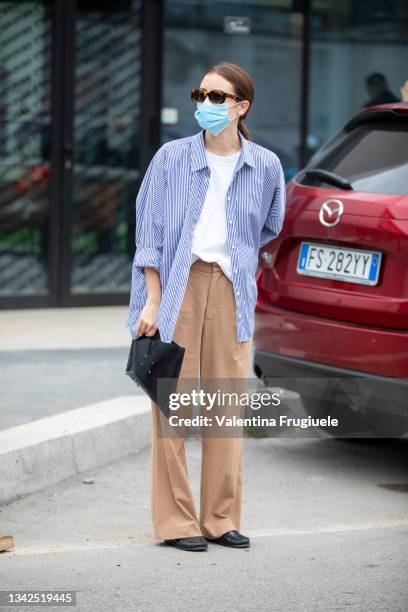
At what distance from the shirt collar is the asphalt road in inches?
56.9

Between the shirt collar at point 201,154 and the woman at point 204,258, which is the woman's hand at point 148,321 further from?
the shirt collar at point 201,154

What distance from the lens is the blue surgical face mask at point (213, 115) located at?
191 inches

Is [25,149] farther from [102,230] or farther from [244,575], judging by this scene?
[244,575]

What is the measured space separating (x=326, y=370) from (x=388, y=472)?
Result: 2.51ft

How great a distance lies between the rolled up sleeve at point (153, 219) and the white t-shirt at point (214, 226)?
140mm

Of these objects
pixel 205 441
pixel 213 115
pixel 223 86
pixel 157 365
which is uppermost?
pixel 223 86

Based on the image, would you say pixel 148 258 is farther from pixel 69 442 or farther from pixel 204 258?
pixel 69 442

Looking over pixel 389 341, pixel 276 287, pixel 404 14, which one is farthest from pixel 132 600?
pixel 404 14

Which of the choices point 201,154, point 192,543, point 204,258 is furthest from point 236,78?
point 192,543

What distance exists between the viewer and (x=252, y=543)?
17.0 ft

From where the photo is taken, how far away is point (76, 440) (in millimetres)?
6273

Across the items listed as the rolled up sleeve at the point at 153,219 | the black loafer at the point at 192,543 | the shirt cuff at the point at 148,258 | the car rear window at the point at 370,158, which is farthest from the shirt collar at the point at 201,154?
the black loafer at the point at 192,543

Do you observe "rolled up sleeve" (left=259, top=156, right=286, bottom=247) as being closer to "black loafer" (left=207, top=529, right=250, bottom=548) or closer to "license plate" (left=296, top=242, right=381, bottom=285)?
"license plate" (left=296, top=242, right=381, bottom=285)

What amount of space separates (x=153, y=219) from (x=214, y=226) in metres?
0.23
